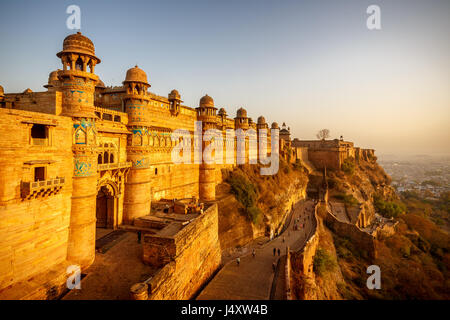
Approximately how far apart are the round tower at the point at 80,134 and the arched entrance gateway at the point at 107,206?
3.53 metres

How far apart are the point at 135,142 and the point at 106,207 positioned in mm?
4925

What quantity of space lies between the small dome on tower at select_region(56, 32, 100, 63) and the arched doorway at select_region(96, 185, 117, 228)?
26.0 feet

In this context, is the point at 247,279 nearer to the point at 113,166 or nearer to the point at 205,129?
the point at 113,166

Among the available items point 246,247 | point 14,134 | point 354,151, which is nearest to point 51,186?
point 14,134

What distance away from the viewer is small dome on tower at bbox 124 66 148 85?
1542cm

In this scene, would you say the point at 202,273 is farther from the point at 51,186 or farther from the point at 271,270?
the point at 51,186

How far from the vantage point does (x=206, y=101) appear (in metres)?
24.2

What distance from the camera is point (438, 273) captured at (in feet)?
107

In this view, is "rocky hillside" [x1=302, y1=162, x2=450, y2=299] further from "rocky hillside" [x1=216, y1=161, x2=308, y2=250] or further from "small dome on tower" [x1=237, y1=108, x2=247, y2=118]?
"small dome on tower" [x1=237, y1=108, x2=247, y2=118]

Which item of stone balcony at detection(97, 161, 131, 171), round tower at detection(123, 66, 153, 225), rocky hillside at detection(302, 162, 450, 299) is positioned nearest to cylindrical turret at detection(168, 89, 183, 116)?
round tower at detection(123, 66, 153, 225)

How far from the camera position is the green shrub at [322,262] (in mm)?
22781

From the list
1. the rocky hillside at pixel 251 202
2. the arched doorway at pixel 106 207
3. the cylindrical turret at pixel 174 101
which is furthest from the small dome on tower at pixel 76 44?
the rocky hillside at pixel 251 202

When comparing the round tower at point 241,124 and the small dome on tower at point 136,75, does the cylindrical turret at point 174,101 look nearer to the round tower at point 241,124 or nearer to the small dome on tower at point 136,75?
the small dome on tower at point 136,75
